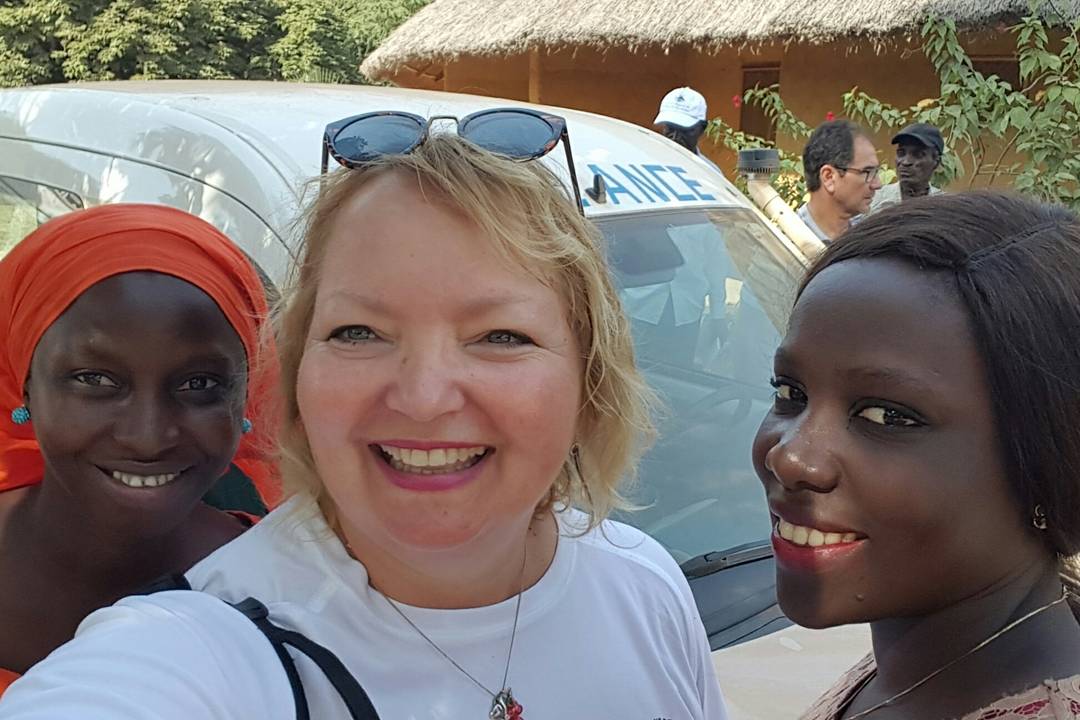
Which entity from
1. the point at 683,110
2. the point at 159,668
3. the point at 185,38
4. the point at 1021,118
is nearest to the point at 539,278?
the point at 159,668

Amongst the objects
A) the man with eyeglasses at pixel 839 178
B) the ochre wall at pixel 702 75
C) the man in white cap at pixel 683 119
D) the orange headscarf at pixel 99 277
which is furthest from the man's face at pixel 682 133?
the orange headscarf at pixel 99 277

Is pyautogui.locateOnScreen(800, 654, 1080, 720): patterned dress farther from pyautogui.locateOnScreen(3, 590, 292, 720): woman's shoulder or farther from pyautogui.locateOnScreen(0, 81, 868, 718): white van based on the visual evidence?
pyautogui.locateOnScreen(0, 81, 868, 718): white van

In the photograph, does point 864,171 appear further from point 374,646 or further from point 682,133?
point 374,646

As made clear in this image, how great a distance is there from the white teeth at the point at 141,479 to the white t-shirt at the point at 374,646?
1.63 feet

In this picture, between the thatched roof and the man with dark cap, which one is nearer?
the man with dark cap

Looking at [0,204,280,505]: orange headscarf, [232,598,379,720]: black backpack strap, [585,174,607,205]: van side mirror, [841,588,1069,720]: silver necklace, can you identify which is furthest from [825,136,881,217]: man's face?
[232,598,379,720]: black backpack strap

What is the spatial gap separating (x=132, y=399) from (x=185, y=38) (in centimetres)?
2028

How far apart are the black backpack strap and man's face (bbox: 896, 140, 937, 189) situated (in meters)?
5.11

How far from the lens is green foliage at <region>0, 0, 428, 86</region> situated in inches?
762

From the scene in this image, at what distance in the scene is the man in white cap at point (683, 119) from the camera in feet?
21.5

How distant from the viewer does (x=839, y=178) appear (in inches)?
218

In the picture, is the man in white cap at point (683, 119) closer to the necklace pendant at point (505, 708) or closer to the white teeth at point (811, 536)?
the white teeth at point (811, 536)

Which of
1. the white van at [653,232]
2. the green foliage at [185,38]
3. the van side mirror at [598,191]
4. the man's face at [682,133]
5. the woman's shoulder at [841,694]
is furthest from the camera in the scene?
the green foliage at [185,38]

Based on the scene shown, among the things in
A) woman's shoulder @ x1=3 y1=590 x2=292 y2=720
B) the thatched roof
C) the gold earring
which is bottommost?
woman's shoulder @ x1=3 y1=590 x2=292 y2=720
